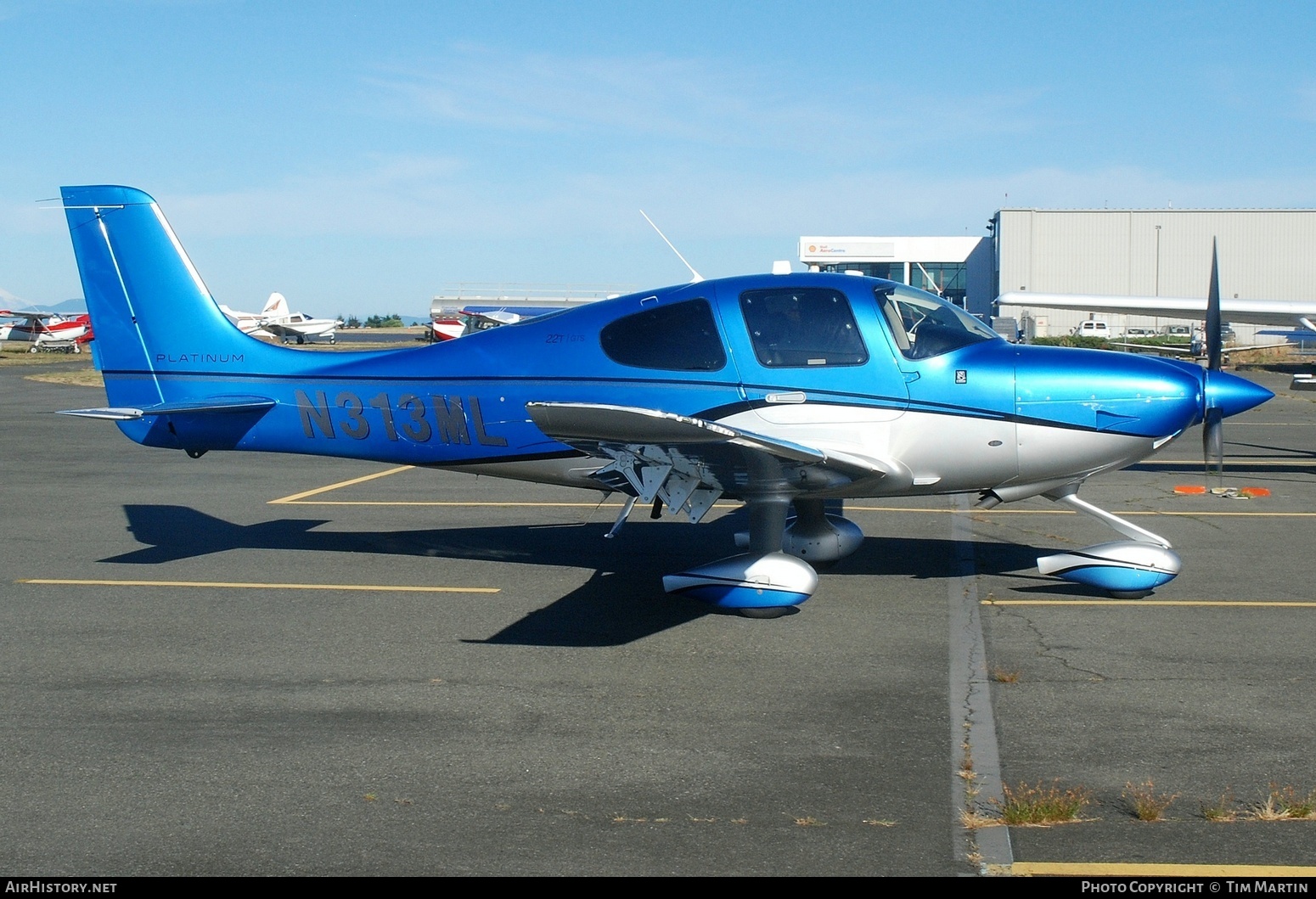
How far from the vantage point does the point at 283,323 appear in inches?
2685

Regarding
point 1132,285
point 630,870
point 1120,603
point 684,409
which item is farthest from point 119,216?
point 1132,285

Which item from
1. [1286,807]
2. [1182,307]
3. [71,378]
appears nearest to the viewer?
[1286,807]

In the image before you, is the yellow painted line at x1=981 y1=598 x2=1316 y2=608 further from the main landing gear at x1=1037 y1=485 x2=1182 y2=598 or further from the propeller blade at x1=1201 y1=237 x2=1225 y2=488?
the propeller blade at x1=1201 y1=237 x2=1225 y2=488

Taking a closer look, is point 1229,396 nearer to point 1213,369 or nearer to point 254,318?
point 1213,369

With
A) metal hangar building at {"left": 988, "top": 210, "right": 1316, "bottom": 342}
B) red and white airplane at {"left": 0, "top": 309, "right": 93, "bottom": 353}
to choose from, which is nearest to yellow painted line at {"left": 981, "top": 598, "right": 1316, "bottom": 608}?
metal hangar building at {"left": 988, "top": 210, "right": 1316, "bottom": 342}

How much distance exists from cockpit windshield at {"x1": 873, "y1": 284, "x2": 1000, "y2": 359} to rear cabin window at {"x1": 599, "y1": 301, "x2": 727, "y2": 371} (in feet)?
3.92

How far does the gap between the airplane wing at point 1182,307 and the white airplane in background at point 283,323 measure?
5505 centimetres

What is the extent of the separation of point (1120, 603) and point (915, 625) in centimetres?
165

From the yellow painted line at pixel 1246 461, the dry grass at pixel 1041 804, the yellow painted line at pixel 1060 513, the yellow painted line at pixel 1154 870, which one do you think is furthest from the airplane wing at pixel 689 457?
the yellow painted line at pixel 1246 461

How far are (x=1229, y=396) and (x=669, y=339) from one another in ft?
12.7

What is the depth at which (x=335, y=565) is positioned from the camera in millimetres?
9414

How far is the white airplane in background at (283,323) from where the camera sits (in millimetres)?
65750

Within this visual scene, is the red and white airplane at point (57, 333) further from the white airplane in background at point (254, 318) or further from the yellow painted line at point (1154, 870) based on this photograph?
the yellow painted line at point (1154, 870)

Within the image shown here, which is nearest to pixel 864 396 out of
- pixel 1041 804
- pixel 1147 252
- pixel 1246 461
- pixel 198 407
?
pixel 1041 804
